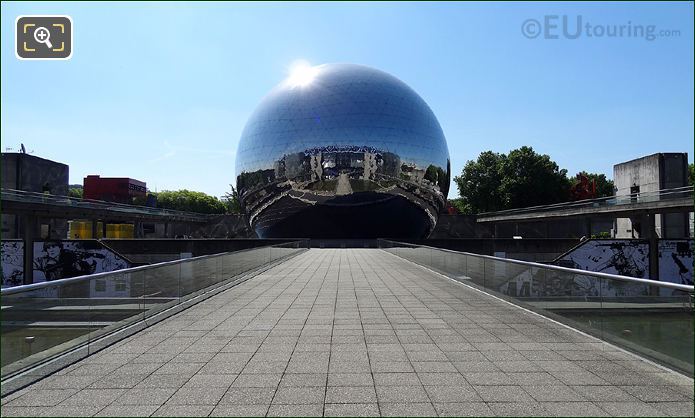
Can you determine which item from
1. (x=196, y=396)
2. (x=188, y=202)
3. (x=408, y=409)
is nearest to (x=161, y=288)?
(x=196, y=396)

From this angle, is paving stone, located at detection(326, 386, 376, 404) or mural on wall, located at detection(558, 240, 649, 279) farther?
mural on wall, located at detection(558, 240, 649, 279)

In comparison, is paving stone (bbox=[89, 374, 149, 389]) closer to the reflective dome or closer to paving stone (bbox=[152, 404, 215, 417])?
paving stone (bbox=[152, 404, 215, 417])

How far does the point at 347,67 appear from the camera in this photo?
52.8 m

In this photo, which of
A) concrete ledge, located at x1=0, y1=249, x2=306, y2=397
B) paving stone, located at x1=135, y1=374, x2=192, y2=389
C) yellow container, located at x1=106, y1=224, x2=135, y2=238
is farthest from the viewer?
yellow container, located at x1=106, y1=224, x2=135, y2=238

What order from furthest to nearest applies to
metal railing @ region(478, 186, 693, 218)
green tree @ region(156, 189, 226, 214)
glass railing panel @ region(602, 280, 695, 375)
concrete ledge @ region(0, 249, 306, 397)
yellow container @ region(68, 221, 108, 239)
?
green tree @ region(156, 189, 226, 214) < yellow container @ region(68, 221, 108, 239) < metal railing @ region(478, 186, 693, 218) < glass railing panel @ region(602, 280, 695, 375) < concrete ledge @ region(0, 249, 306, 397)

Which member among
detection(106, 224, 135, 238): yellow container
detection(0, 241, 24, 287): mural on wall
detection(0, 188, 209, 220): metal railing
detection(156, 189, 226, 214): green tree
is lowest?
detection(0, 241, 24, 287): mural on wall

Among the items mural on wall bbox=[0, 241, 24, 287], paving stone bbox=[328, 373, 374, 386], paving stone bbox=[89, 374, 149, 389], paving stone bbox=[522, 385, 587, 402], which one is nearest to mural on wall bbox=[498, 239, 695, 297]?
paving stone bbox=[522, 385, 587, 402]

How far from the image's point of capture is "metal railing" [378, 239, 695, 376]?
5605mm

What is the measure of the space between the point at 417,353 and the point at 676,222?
137ft

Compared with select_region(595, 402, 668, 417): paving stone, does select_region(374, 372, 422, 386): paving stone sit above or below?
above

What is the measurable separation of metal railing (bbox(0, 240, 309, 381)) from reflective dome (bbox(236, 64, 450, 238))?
3385 cm

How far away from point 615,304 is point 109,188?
89.8 meters

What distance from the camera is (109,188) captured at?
277ft

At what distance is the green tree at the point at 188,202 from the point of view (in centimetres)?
9875
